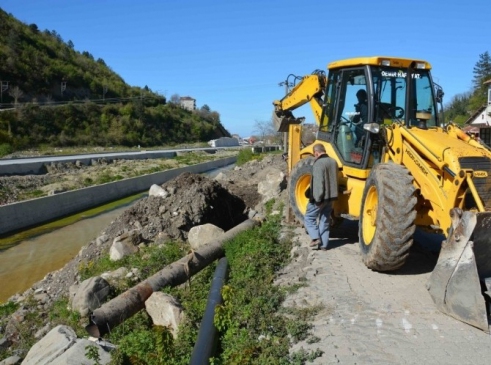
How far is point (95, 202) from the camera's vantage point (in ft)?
78.7

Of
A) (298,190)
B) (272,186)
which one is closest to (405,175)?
(298,190)

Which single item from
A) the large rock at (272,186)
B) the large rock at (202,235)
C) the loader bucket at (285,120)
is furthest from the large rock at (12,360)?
the large rock at (272,186)

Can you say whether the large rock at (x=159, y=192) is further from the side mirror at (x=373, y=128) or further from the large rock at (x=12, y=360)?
the side mirror at (x=373, y=128)

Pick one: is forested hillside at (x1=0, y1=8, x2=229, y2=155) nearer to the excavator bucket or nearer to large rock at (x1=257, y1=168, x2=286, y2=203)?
large rock at (x1=257, y1=168, x2=286, y2=203)

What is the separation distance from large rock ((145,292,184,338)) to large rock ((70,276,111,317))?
92cm

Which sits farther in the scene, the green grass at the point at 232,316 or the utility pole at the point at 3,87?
the utility pole at the point at 3,87

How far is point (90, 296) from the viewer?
301 inches

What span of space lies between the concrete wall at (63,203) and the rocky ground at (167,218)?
771 centimetres

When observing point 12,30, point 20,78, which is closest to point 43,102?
point 20,78

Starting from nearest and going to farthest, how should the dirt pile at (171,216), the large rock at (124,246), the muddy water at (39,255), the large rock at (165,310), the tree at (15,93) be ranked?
the large rock at (165,310) < the large rock at (124,246) < the dirt pile at (171,216) < the muddy water at (39,255) < the tree at (15,93)

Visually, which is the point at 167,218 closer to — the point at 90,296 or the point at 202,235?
the point at 202,235

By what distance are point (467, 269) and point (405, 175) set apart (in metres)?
1.53

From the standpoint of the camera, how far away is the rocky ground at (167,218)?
9740mm

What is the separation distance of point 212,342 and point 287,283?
1833mm
